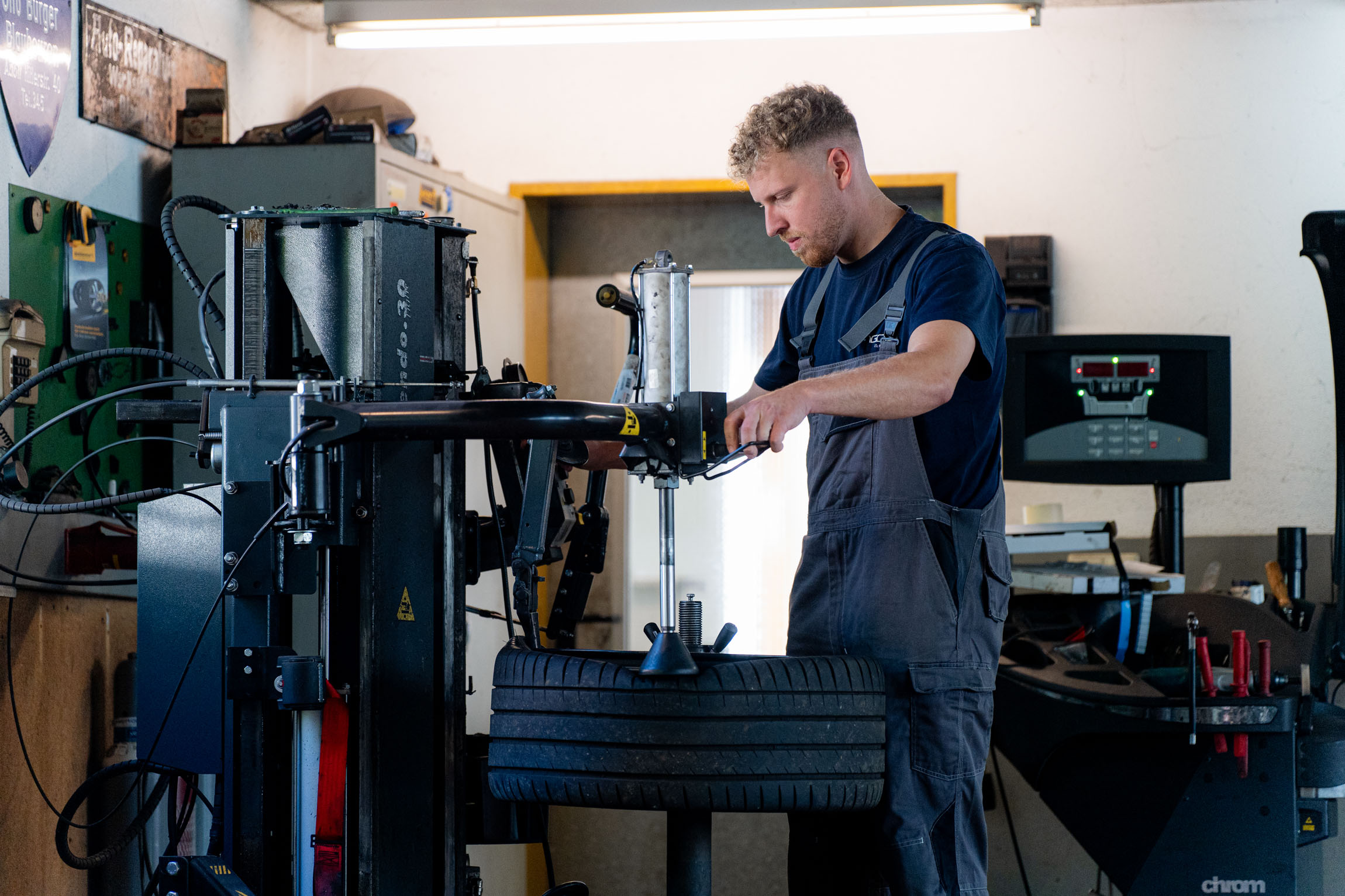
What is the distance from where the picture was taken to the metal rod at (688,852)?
56.4 inches

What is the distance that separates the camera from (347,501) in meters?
1.60

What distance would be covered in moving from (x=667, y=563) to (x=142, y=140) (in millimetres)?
2162

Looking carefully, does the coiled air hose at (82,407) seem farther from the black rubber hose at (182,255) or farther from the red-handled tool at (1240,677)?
the red-handled tool at (1240,677)

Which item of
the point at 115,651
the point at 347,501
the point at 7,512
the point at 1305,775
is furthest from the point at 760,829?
the point at 347,501

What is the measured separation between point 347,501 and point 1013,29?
2755 mm

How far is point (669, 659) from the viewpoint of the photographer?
138cm

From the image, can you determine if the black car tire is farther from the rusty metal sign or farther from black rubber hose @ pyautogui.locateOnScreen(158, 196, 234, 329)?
the rusty metal sign

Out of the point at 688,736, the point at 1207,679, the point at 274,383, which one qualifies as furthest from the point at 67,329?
the point at 1207,679

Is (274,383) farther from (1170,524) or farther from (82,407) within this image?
(1170,524)

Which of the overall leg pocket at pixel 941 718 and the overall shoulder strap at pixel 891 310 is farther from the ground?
the overall shoulder strap at pixel 891 310

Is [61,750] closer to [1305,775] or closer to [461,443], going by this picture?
[461,443]

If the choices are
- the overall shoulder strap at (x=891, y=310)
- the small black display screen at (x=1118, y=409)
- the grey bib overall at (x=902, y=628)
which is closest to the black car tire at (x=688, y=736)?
the grey bib overall at (x=902, y=628)

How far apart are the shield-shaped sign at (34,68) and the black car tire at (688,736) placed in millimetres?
1778

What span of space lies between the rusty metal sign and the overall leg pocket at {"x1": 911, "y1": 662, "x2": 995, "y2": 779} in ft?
7.05
